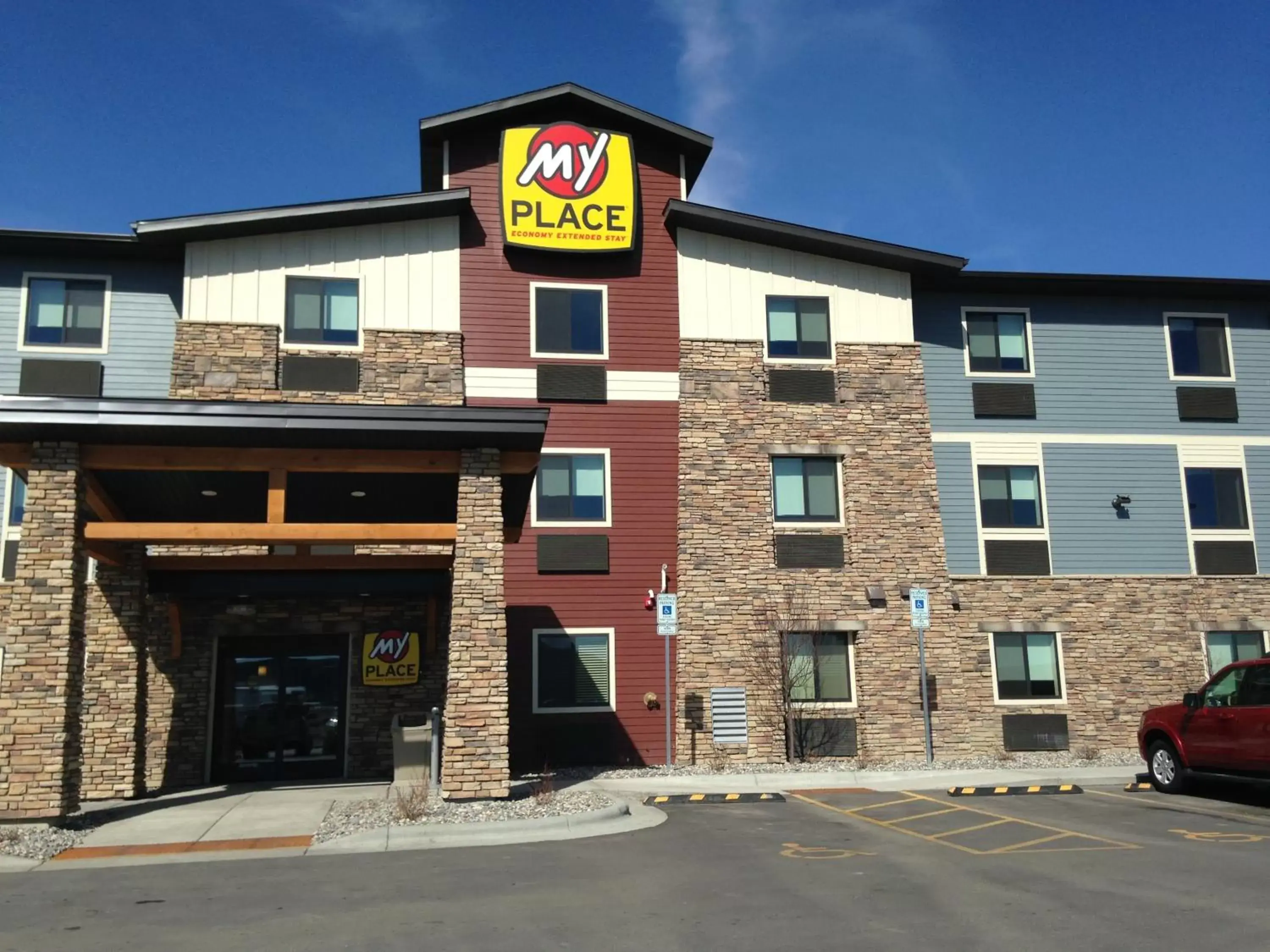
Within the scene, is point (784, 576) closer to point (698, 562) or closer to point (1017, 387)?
point (698, 562)

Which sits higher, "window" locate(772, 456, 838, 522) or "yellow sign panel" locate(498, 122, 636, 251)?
"yellow sign panel" locate(498, 122, 636, 251)

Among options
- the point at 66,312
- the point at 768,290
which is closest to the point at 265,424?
the point at 66,312

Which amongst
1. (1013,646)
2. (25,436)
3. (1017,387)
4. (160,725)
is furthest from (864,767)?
(25,436)

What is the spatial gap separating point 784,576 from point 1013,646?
16.2 feet

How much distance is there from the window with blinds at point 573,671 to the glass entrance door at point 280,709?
3389 mm

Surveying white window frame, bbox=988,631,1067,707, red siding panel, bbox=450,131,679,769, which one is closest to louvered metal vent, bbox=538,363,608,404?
red siding panel, bbox=450,131,679,769

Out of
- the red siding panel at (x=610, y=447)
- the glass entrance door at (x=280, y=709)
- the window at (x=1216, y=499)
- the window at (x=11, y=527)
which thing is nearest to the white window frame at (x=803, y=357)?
the red siding panel at (x=610, y=447)

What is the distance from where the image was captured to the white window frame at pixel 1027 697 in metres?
21.8

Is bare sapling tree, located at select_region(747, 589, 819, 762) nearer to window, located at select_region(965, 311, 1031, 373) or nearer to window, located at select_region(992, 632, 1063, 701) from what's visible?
window, located at select_region(992, 632, 1063, 701)

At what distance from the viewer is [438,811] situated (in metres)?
13.3

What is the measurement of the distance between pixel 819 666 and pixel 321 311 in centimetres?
1134

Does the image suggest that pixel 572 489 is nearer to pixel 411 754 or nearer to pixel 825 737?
pixel 411 754

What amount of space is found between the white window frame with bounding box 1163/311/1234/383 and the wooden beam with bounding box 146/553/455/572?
16041mm

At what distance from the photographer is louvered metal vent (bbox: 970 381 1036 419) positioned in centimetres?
2306
